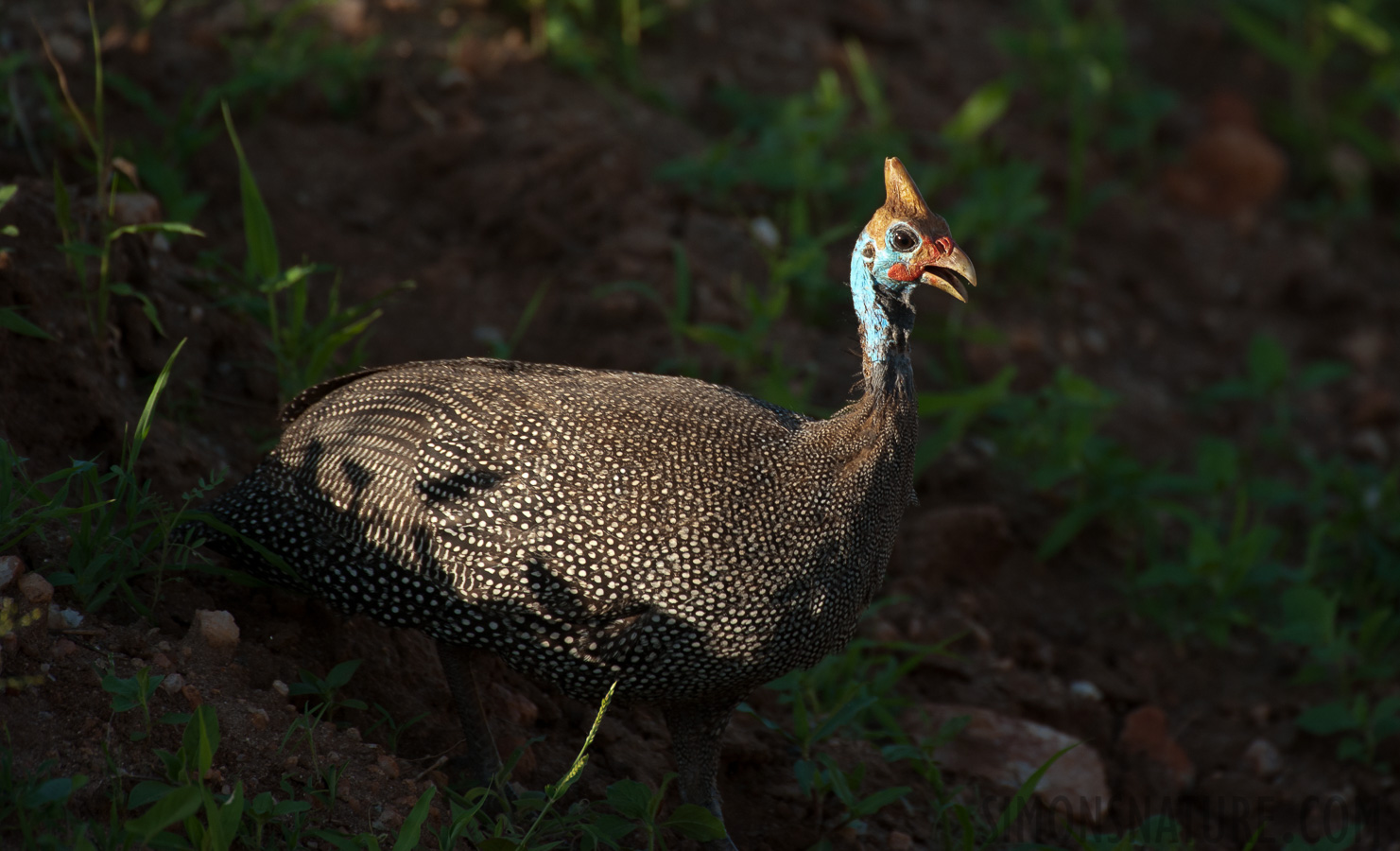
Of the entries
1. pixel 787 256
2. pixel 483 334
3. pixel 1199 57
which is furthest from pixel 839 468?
pixel 1199 57

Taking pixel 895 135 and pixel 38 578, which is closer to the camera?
pixel 38 578

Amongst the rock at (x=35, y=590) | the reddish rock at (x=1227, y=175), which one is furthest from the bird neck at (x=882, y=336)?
the reddish rock at (x=1227, y=175)

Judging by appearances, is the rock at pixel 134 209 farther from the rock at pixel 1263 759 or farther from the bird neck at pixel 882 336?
the rock at pixel 1263 759

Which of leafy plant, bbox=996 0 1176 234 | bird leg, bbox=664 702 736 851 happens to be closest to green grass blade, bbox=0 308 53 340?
bird leg, bbox=664 702 736 851

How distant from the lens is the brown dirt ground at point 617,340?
9.92 ft

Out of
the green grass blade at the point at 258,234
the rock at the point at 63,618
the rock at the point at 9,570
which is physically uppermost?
the green grass blade at the point at 258,234

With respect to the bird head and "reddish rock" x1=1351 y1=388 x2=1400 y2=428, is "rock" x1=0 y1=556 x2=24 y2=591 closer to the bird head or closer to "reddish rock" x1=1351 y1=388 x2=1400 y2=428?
the bird head

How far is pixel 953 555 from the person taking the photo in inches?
168

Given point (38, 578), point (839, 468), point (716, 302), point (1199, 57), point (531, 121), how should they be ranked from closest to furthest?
point (38, 578)
point (839, 468)
point (716, 302)
point (531, 121)
point (1199, 57)

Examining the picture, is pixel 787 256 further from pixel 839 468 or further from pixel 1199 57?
pixel 1199 57

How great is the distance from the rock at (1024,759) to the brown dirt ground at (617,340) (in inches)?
4.5

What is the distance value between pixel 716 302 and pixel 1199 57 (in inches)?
170

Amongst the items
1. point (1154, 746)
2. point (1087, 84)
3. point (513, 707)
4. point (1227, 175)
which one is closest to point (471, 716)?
point (513, 707)

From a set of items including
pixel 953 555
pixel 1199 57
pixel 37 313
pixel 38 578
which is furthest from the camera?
pixel 1199 57
